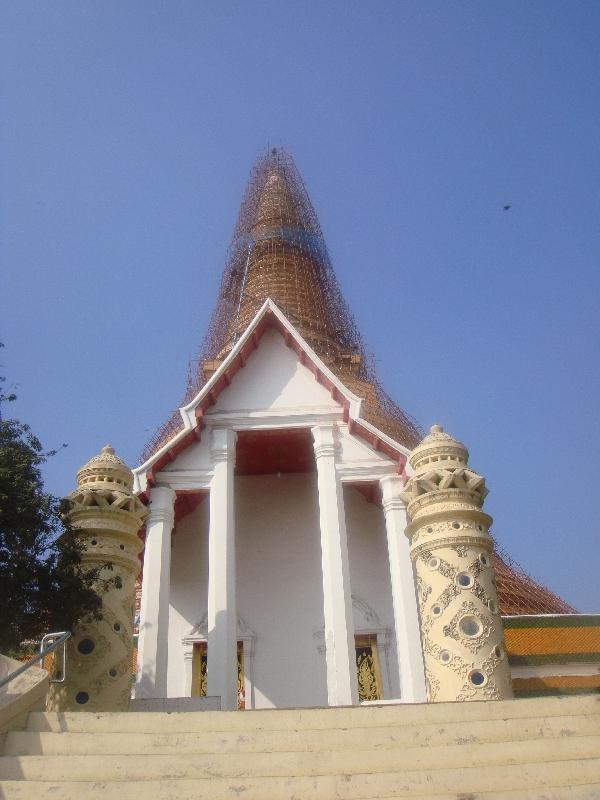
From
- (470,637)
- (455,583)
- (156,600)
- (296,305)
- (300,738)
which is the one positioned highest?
(296,305)

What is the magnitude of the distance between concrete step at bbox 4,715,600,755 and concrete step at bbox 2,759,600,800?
552 mm

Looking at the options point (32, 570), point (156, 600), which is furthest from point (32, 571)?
point (156, 600)

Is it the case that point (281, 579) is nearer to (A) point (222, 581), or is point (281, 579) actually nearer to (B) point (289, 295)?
(A) point (222, 581)

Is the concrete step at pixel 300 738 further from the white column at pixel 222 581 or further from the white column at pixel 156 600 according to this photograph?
the white column at pixel 156 600

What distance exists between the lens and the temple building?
952 centimetres

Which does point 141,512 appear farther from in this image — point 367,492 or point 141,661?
point 367,492

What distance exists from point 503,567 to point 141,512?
44.2 ft

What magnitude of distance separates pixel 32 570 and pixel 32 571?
1cm

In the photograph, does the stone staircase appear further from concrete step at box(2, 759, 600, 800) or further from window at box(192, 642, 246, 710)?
window at box(192, 642, 246, 710)

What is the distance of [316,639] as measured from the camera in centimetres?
1293

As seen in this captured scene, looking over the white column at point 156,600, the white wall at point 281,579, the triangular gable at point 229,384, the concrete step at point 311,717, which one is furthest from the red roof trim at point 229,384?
the concrete step at point 311,717

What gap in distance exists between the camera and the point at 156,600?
36.8 ft

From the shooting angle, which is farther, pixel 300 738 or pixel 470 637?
pixel 470 637

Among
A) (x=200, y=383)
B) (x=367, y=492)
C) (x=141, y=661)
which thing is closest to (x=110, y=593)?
(x=141, y=661)
